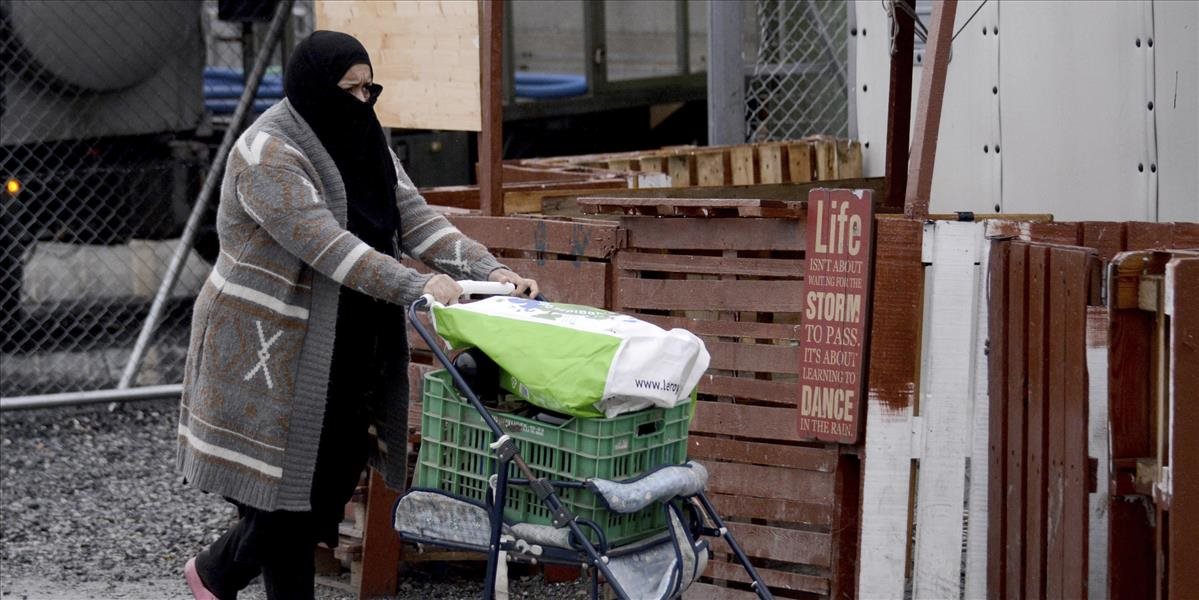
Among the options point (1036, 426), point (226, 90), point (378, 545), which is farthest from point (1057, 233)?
point (226, 90)

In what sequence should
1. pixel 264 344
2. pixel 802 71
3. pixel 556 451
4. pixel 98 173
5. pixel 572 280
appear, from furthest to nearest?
pixel 98 173 → pixel 802 71 → pixel 572 280 → pixel 264 344 → pixel 556 451

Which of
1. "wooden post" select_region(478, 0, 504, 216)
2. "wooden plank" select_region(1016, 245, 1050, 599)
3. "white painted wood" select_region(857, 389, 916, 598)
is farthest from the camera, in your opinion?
"wooden post" select_region(478, 0, 504, 216)

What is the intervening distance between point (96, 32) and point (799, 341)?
6.36m

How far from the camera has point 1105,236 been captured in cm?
450

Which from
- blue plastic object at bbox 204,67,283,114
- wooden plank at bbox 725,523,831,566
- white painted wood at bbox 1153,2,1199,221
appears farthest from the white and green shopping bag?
blue plastic object at bbox 204,67,283,114

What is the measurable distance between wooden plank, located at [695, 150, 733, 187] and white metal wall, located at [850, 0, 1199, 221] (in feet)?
3.11

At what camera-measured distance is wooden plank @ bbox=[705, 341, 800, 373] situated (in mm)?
4734

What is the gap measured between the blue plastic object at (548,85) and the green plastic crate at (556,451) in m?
8.79

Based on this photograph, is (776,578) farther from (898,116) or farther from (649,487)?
(898,116)

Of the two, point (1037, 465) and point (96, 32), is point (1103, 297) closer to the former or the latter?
point (1037, 465)

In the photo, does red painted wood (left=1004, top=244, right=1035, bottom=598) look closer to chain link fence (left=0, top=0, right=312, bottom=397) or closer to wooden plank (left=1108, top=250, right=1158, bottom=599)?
wooden plank (left=1108, top=250, right=1158, bottom=599)

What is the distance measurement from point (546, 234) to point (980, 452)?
166cm

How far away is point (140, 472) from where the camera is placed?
24.6ft

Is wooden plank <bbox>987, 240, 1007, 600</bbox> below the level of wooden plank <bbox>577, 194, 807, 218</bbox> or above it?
below
